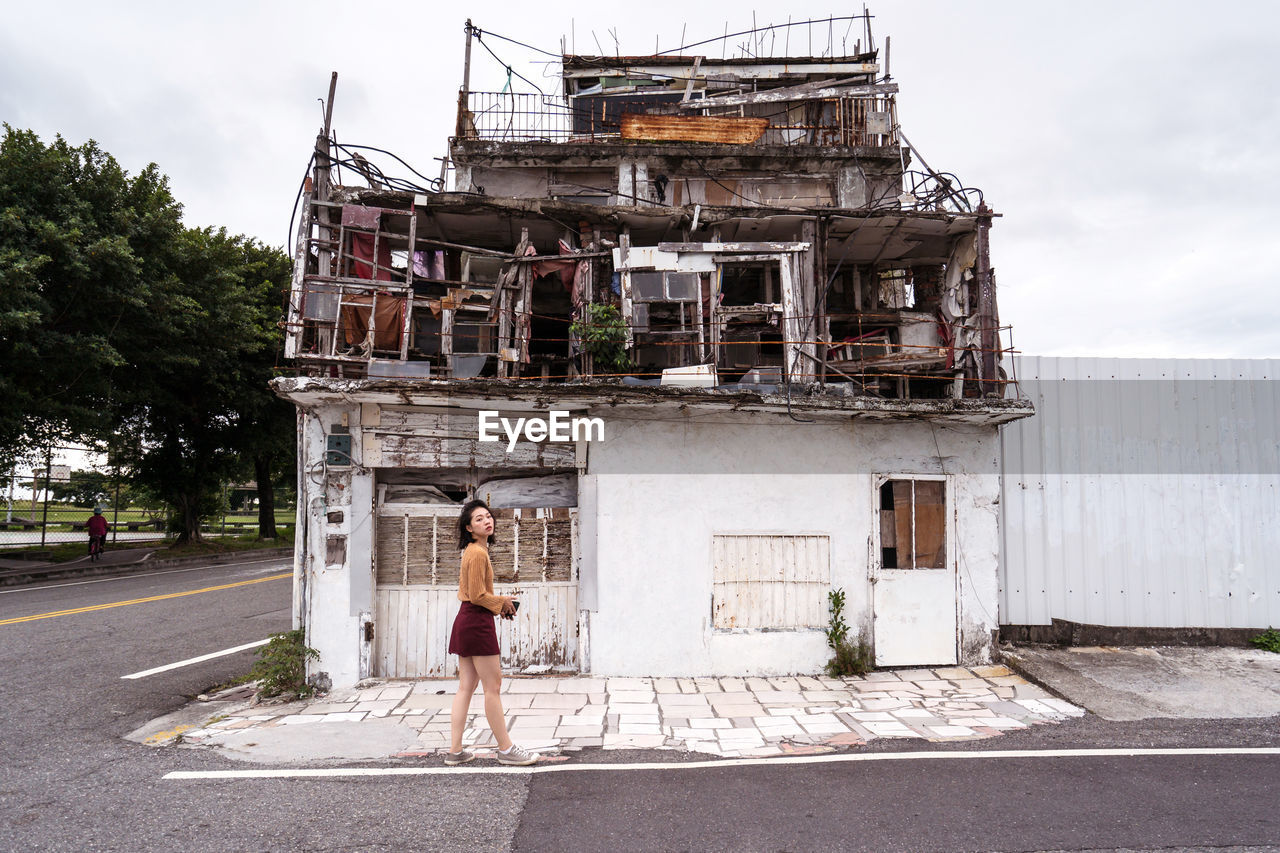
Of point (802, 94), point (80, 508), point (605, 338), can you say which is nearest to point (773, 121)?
point (802, 94)

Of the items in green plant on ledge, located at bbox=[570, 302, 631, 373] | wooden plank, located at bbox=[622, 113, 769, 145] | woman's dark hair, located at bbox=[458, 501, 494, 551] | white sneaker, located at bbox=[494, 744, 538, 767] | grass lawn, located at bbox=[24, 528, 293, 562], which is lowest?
grass lawn, located at bbox=[24, 528, 293, 562]

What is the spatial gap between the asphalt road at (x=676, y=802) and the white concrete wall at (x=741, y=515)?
96.1 inches

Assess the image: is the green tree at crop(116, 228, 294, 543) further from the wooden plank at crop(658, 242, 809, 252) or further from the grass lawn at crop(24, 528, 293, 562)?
the wooden plank at crop(658, 242, 809, 252)

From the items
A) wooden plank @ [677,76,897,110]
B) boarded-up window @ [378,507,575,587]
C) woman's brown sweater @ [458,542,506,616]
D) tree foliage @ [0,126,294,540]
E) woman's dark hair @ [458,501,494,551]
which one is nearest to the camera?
woman's brown sweater @ [458,542,506,616]

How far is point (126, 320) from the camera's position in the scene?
17.5 metres

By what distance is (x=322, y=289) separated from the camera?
9430mm

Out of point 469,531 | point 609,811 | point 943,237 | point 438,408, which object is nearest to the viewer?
point 609,811

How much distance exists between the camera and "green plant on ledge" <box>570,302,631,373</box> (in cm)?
934

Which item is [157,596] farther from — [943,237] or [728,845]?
[943,237]

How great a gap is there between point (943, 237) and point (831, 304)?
2.09 metres

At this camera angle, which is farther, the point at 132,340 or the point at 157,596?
the point at 132,340

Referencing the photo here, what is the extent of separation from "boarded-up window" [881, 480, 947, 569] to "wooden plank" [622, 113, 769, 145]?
8913 mm

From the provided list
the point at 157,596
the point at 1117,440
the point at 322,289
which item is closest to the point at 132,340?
the point at 157,596

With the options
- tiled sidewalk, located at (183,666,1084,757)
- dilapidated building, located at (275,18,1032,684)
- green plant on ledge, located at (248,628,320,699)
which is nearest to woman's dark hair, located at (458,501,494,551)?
tiled sidewalk, located at (183,666,1084,757)
